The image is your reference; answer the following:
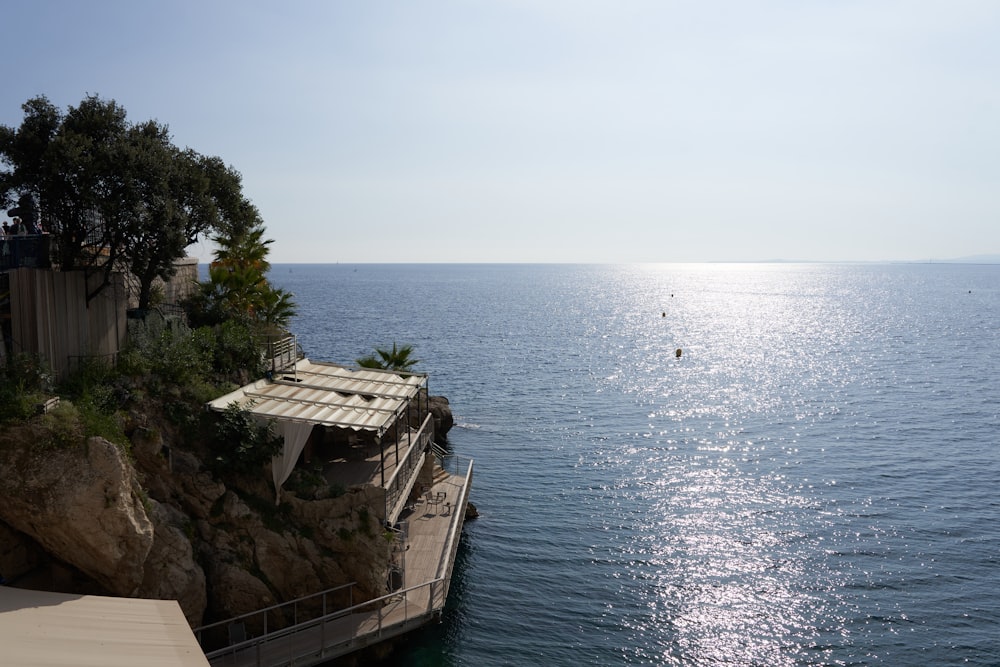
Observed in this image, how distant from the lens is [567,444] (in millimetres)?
46469

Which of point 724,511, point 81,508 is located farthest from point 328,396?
point 724,511

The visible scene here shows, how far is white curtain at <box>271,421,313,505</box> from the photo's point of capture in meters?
20.8

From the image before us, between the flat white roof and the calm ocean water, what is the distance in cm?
769

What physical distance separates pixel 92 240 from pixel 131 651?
14.3 metres

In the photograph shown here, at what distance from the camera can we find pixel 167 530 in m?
18.8

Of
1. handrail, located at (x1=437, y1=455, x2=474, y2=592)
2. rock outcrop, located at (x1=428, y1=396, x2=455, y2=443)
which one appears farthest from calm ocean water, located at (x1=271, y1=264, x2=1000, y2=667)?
handrail, located at (x1=437, y1=455, x2=474, y2=592)

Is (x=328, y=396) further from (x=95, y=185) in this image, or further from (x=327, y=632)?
(x=95, y=185)

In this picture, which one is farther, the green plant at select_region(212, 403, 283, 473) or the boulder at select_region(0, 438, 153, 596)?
the green plant at select_region(212, 403, 283, 473)

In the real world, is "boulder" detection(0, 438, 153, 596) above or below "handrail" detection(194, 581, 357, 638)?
above

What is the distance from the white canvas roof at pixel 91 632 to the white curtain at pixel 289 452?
16.0ft

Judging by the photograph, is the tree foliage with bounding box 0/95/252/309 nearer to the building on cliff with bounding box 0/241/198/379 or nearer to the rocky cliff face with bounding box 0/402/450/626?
the building on cliff with bounding box 0/241/198/379

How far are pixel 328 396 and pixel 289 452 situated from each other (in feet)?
11.3

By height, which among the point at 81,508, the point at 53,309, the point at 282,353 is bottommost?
the point at 81,508

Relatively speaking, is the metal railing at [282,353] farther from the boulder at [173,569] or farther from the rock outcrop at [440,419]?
the rock outcrop at [440,419]
